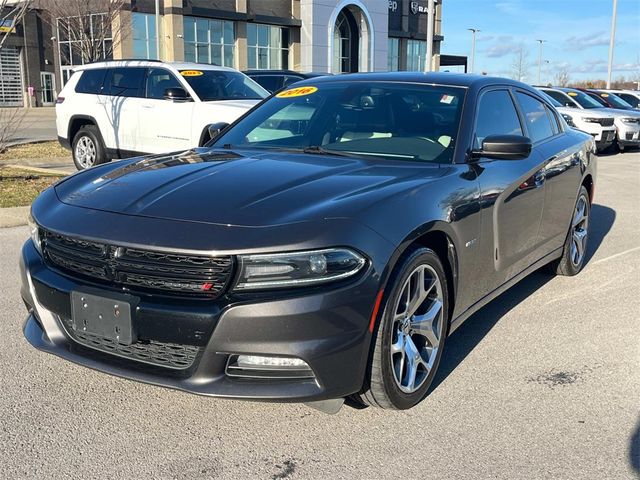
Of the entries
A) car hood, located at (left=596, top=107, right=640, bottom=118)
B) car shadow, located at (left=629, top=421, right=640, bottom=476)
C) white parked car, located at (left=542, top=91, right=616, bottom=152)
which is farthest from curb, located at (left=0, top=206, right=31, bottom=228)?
car hood, located at (left=596, top=107, right=640, bottom=118)

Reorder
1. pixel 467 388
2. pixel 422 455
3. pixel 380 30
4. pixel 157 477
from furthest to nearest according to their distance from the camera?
pixel 380 30
pixel 467 388
pixel 422 455
pixel 157 477

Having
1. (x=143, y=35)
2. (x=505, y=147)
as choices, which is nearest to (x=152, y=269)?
(x=505, y=147)

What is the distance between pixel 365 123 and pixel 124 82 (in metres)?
8.58

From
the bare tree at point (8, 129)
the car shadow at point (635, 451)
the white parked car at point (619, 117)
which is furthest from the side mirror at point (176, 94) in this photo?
the white parked car at point (619, 117)

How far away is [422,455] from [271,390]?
736mm

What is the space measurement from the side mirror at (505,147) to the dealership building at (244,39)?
2819cm

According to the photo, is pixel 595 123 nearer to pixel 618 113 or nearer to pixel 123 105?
pixel 618 113

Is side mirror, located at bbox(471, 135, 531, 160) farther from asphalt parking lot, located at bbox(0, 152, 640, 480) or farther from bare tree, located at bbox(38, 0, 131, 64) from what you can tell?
bare tree, located at bbox(38, 0, 131, 64)

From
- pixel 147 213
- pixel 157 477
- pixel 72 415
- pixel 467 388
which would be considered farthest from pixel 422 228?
pixel 72 415

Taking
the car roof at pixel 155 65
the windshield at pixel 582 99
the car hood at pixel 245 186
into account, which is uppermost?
the car roof at pixel 155 65

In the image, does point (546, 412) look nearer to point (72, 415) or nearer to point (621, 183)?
point (72, 415)

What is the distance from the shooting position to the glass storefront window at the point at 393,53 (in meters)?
53.1

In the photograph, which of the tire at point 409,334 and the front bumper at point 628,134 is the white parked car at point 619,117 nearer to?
the front bumper at point 628,134

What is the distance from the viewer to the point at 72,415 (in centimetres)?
327
